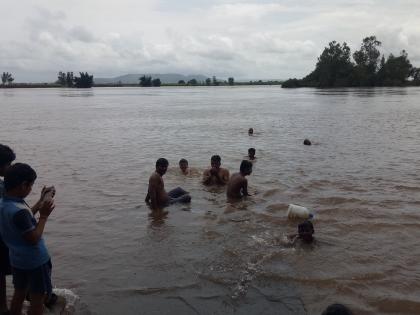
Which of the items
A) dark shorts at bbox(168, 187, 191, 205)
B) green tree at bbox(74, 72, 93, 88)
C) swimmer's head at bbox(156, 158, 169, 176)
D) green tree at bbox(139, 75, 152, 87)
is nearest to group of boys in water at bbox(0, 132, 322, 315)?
swimmer's head at bbox(156, 158, 169, 176)

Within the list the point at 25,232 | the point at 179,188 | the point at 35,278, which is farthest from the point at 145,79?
the point at 25,232

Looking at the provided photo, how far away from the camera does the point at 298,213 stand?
9625 mm

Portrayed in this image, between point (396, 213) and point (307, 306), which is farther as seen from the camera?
point (396, 213)

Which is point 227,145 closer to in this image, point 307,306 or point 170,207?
point 170,207

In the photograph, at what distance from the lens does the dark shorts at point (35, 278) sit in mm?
4723

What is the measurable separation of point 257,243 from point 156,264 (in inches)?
78.7

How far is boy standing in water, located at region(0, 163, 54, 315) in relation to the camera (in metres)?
4.41

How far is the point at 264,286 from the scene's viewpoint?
6574 mm

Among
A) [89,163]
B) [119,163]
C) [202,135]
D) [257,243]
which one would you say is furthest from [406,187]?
[202,135]

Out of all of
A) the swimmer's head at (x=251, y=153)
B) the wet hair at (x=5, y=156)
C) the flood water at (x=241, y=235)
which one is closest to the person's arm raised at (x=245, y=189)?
the flood water at (x=241, y=235)

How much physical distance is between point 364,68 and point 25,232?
128559 mm

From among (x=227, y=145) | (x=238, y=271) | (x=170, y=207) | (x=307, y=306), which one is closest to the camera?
Result: (x=307, y=306)

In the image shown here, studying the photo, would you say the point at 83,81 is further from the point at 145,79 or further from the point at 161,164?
the point at 161,164

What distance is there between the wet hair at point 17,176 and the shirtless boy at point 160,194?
17.8 feet
